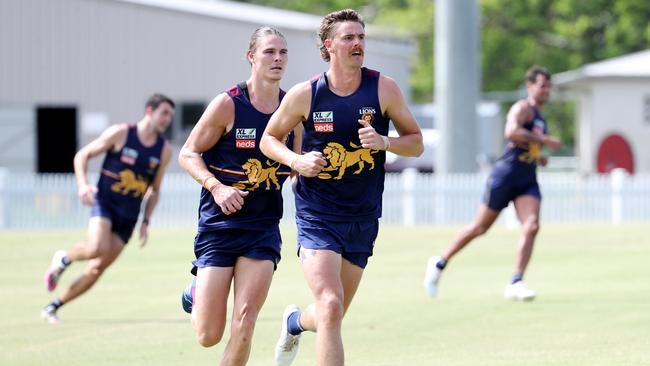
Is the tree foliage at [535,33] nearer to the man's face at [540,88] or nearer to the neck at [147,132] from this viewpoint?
the man's face at [540,88]

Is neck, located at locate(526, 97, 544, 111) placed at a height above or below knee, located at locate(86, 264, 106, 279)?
above

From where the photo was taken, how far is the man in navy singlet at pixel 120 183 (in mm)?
12547

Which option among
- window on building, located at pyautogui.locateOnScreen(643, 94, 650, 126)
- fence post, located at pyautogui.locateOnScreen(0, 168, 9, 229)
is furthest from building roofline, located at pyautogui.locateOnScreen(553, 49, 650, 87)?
fence post, located at pyautogui.locateOnScreen(0, 168, 9, 229)

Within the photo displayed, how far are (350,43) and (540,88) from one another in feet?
21.6

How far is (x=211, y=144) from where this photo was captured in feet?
26.8

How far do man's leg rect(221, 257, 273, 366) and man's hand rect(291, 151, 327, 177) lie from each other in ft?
2.64

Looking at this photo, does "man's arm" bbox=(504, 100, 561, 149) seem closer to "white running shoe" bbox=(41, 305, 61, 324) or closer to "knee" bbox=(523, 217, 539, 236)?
"knee" bbox=(523, 217, 539, 236)

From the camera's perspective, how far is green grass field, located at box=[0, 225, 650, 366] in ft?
33.0

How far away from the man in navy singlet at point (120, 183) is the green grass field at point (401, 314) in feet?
2.09

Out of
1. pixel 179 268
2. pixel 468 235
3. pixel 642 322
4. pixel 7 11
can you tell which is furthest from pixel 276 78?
pixel 7 11

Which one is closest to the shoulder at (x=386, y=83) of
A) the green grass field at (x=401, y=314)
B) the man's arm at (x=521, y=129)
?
the green grass field at (x=401, y=314)

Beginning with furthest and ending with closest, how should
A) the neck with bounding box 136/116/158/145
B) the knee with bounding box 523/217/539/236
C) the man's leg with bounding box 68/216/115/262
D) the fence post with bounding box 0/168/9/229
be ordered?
the fence post with bounding box 0/168/9/229 < the knee with bounding box 523/217/539/236 < the neck with bounding box 136/116/158/145 < the man's leg with bounding box 68/216/115/262

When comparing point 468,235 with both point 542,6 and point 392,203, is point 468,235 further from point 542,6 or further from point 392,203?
point 542,6

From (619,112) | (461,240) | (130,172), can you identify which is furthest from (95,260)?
(619,112)
